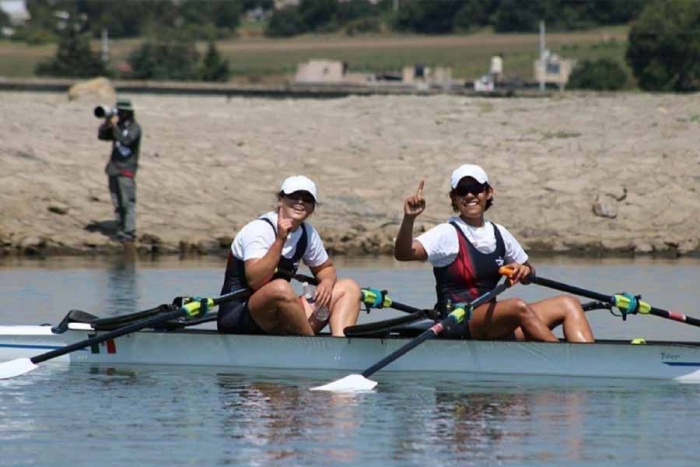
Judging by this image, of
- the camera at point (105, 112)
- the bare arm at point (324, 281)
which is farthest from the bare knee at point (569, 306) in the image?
the camera at point (105, 112)

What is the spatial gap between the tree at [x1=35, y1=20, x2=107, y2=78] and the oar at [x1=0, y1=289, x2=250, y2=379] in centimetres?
6280

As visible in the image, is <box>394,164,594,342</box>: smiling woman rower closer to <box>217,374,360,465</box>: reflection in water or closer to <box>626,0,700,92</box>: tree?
<box>217,374,360,465</box>: reflection in water

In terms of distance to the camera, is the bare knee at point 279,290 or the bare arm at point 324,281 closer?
the bare knee at point 279,290

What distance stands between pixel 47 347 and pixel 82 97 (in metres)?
20.7

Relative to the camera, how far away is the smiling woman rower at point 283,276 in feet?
36.7

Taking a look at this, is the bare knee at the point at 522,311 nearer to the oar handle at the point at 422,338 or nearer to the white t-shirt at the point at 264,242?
the oar handle at the point at 422,338

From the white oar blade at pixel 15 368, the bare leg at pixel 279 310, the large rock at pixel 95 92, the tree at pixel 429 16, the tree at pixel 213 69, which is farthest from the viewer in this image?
the tree at pixel 429 16

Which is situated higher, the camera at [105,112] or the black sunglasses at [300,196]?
the camera at [105,112]

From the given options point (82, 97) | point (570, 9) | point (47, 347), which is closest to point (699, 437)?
point (47, 347)

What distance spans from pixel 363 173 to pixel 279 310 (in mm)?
12709

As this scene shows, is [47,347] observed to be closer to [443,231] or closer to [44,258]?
[443,231]

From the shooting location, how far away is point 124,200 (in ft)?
65.9

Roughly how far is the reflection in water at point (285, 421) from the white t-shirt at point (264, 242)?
902 mm

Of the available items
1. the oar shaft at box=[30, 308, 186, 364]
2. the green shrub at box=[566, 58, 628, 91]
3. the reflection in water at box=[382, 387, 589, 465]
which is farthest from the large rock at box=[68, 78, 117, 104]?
the green shrub at box=[566, 58, 628, 91]
